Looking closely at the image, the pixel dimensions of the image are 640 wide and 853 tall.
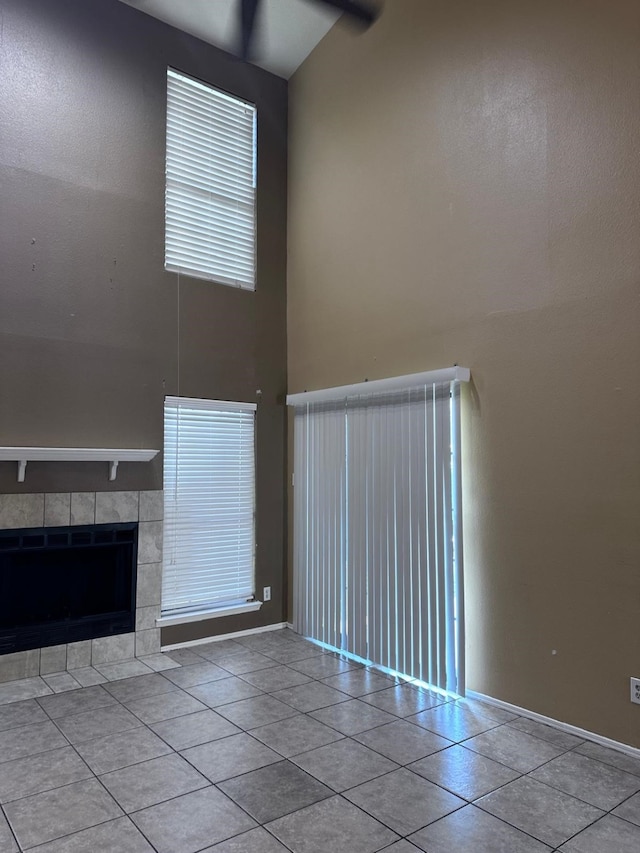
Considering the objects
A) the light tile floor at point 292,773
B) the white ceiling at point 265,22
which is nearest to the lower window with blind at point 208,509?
the light tile floor at point 292,773

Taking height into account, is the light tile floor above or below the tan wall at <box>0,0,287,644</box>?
below

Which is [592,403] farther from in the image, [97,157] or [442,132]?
[97,157]

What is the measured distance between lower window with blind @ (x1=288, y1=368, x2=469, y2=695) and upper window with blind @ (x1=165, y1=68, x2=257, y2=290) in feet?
4.49

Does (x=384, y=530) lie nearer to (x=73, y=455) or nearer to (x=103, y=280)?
(x=73, y=455)

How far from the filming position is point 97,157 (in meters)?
4.44

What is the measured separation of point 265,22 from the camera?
4930mm

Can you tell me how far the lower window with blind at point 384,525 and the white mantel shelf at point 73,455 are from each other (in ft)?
4.34

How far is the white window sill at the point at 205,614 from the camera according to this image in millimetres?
4529

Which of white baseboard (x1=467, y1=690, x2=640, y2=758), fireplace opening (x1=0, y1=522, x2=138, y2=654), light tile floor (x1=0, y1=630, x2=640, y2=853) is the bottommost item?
light tile floor (x1=0, y1=630, x2=640, y2=853)

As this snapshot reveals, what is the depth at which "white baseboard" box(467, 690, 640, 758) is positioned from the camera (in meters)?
2.87

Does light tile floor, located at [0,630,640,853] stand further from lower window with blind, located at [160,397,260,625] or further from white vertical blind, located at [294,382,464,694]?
lower window with blind, located at [160,397,260,625]

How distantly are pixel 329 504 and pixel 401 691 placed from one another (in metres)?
1.43

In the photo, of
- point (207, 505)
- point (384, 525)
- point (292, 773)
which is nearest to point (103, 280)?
point (207, 505)

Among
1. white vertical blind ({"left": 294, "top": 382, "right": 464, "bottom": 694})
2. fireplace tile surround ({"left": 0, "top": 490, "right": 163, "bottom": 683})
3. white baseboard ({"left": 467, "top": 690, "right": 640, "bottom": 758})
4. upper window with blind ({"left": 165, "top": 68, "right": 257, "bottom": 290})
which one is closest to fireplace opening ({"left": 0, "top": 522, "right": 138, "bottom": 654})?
fireplace tile surround ({"left": 0, "top": 490, "right": 163, "bottom": 683})
